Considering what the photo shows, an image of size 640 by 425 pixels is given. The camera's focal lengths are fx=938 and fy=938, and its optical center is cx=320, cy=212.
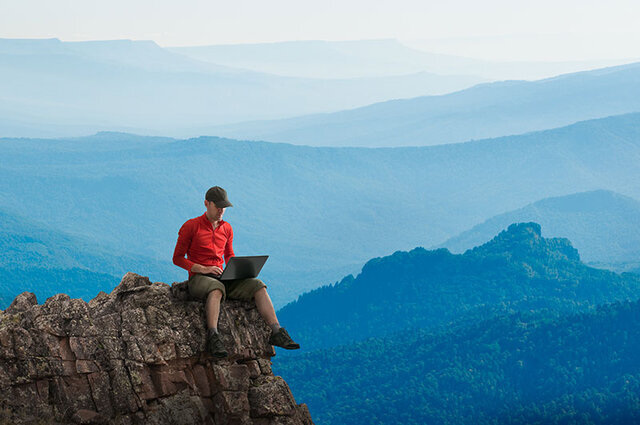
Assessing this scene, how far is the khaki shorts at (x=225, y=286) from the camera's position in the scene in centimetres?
1848

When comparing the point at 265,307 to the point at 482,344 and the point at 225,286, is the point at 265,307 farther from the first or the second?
the point at 482,344

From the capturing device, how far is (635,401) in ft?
307

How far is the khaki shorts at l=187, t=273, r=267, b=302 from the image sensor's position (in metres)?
18.5

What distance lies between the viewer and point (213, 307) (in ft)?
60.3

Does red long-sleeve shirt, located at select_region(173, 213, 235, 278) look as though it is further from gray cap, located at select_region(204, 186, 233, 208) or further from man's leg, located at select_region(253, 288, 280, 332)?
man's leg, located at select_region(253, 288, 280, 332)

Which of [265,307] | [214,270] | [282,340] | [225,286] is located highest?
[214,270]

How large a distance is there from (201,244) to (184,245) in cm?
34

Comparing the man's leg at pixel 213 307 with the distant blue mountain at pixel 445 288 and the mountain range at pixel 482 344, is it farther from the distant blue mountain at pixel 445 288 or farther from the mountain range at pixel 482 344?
the distant blue mountain at pixel 445 288

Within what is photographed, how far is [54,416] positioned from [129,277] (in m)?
3.25

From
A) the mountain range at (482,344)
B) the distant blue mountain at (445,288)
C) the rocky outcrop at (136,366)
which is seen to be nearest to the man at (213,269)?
the rocky outcrop at (136,366)

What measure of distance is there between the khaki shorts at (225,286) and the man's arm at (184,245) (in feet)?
1.01

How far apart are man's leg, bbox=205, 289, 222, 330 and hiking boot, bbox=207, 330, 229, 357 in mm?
174

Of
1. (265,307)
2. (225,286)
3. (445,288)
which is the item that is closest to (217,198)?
(225,286)

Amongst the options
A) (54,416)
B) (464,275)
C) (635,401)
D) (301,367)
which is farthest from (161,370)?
(464,275)
